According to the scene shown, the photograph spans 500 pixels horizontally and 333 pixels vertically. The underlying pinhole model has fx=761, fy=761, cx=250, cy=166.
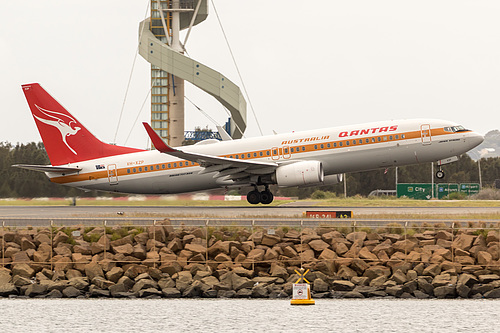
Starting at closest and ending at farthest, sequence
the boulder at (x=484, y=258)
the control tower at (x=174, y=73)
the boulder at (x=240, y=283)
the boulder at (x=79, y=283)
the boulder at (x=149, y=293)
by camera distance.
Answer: the boulder at (x=149, y=293)
the boulder at (x=240, y=283)
the boulder at (x=79, y=283)
the boulder at (x=484, y=258)
the control tower at (x=174, y=73)

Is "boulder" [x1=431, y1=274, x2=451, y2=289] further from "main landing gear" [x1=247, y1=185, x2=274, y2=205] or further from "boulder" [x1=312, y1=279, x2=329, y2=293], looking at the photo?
"main landing gear" [x1=247, y1=185, x2=274, y2=205]

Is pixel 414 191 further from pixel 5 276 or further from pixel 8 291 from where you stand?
pixel 8 291

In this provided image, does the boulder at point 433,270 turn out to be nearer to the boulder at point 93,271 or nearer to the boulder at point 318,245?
the boulder at point 318,245

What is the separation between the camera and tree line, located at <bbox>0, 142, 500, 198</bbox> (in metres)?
45.9

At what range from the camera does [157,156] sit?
43000 millimetres

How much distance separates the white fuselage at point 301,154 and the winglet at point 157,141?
3539mm

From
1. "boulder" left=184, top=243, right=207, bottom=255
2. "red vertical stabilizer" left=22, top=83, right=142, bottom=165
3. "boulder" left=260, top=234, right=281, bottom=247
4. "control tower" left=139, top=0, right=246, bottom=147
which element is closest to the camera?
"boulder" left=184, top=243, right=207, bottom=255

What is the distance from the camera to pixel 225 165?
40.4m

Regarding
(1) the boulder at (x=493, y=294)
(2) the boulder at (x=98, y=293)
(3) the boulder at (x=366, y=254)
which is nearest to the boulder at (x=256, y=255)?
(3) the boulder at (x=366, y=254)

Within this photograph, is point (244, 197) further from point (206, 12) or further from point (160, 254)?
point (206, 12)

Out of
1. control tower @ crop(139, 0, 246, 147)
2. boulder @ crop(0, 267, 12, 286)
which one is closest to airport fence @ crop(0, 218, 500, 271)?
boulder @ crop(0, 267, 12, 286)

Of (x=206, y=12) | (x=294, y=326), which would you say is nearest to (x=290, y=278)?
(x=294, y=326)

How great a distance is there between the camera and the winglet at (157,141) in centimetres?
3791

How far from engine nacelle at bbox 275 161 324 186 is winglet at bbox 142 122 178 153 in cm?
595
